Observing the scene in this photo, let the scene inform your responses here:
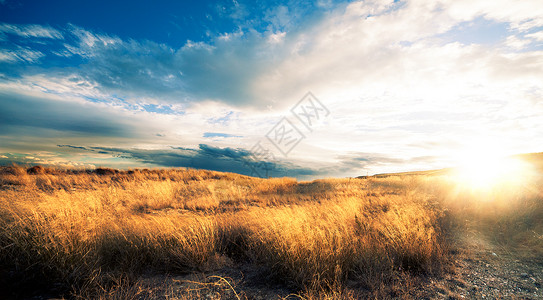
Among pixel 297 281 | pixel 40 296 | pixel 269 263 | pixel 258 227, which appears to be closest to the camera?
pixel 40 296

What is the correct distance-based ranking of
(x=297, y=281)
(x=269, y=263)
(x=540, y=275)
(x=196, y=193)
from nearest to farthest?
(x=297, y=281) → (x=269, y=263) → (x=540, y=275) → (x=196, y=193)

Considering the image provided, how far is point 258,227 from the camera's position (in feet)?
17.1

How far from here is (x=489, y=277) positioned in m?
4.25

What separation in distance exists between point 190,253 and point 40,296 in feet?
6.36

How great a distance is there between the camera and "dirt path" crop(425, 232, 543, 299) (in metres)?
3.66

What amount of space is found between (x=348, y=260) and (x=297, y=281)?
43.9 inches

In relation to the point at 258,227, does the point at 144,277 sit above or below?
below

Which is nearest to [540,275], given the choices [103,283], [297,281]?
[297,281]

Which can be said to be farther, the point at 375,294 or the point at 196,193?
the point at 196,193

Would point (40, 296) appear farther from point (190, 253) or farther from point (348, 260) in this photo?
point (348, 260)

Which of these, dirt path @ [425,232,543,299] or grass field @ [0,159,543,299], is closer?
grass field @ [0,159,543,299]

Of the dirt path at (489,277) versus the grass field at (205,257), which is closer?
the grass field at (205,257)

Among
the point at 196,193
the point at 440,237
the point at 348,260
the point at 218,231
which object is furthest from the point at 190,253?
the point at 196,193

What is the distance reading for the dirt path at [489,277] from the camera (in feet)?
12.0
